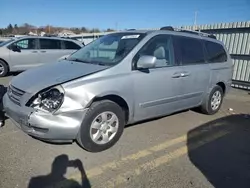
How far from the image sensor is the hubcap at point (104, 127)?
11.4 feet

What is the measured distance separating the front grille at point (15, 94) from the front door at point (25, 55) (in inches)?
274

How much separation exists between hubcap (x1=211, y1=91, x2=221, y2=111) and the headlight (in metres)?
3.70

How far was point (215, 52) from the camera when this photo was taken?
218 inches

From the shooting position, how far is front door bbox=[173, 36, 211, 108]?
15.2 feet

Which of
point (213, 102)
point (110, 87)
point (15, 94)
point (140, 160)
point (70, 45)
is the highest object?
point (70, 45)

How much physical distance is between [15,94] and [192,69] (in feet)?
10.3

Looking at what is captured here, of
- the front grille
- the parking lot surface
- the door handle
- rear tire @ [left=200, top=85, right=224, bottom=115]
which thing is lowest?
the parking lot surface

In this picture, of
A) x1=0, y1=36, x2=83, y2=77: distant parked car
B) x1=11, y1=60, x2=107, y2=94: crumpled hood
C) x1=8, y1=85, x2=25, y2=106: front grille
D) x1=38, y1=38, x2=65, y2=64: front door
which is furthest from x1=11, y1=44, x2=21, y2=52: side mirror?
x1=8, y1=85, x2=25, y2=106: front grille

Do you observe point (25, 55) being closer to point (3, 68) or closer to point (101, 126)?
point (3, 68)

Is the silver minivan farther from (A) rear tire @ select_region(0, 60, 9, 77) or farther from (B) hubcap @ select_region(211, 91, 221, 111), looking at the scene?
(A) rear tire @ select_region(0, 60, 9, 77)

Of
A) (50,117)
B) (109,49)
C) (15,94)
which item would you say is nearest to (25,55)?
(109,49)

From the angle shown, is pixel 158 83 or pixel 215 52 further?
pixel 215 52

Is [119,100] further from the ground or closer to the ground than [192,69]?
closer to the ground

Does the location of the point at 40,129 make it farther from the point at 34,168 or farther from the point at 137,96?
the point at 137,96
